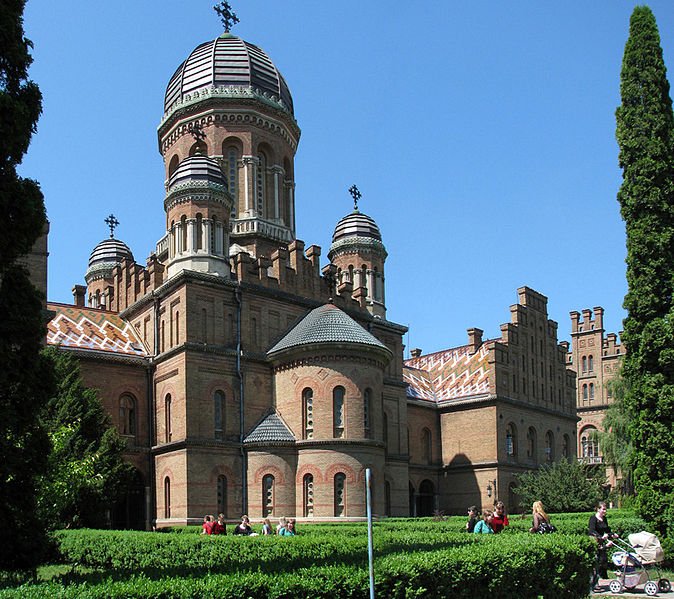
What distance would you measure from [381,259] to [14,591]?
40.9 m

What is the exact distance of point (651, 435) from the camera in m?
23.7

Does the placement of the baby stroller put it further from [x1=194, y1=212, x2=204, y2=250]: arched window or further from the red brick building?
[x1=194, y1=212, x2=204, y2=250]: arched window

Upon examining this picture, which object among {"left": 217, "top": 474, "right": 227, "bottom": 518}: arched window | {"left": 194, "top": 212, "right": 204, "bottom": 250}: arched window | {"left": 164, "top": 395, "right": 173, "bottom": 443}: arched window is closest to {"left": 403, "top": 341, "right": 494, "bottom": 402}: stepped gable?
{"left": 217, "top": 474, "right": 227, "bottom": 518}: arched window

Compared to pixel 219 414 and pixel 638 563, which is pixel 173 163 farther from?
pixel 638 563

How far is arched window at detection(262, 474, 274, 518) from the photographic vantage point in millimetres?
36625

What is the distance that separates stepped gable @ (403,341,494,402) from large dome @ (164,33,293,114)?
19.8 m

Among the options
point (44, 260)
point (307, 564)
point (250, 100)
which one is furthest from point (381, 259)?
point (307, 564)

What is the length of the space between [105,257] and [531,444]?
31.5 meters

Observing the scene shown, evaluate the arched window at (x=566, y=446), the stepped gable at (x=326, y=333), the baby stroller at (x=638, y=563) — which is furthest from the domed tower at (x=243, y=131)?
the baby stroller at (x=638, y=563)

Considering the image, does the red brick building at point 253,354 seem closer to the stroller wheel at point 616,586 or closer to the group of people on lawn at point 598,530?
the group of people on lawn at point 598,530

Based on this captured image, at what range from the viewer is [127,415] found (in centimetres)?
3944

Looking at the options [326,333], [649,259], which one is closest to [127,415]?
[326,333]

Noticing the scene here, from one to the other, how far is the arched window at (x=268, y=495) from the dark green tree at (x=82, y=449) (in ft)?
19.7

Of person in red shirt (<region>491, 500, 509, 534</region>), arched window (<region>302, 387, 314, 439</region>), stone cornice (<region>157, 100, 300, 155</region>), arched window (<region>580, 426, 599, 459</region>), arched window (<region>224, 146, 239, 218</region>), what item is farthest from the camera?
arched window (<region>580, 426, 599, 459</region>)
